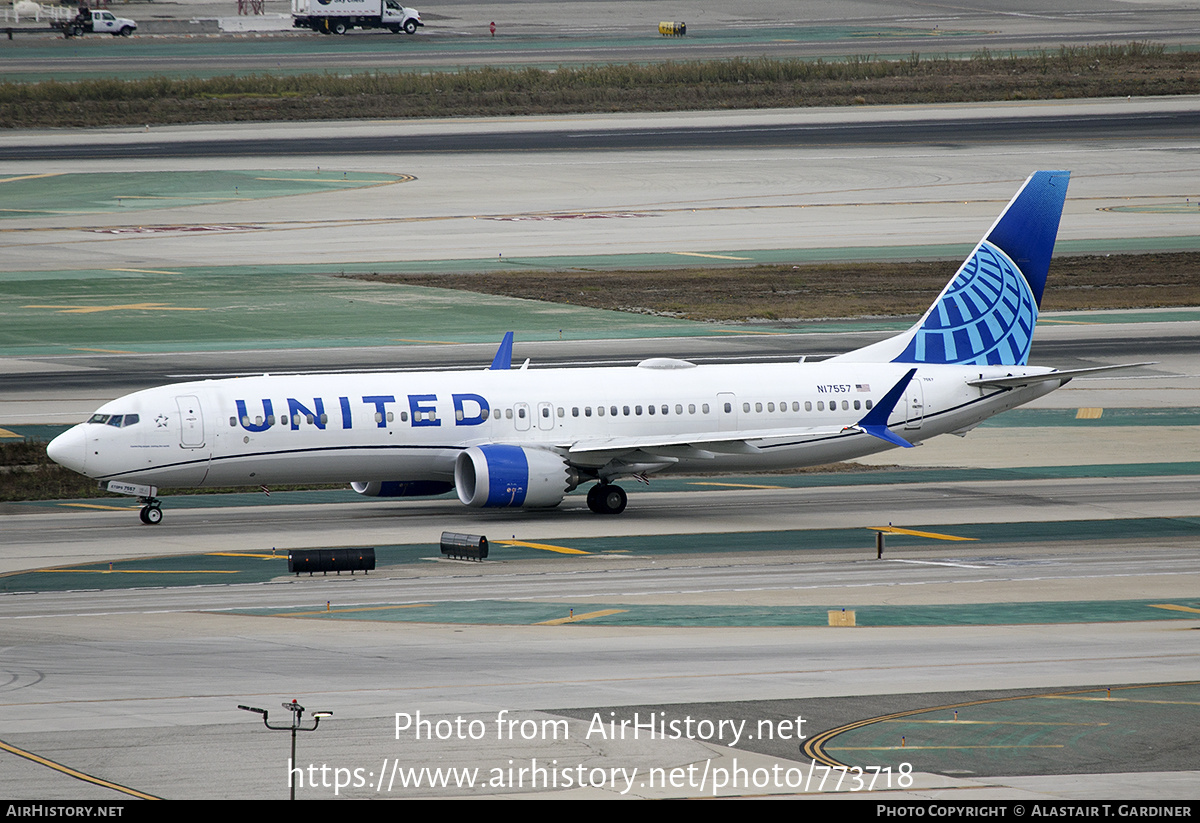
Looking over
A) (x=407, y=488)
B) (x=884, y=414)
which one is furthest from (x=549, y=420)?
(x=884, y=414)

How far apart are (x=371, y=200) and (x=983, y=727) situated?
85387mm

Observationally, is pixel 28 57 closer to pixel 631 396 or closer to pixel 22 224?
pixel 22 224

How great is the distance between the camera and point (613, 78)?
5822 inches

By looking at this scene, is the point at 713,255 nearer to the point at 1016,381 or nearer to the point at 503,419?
the point at 1016,381

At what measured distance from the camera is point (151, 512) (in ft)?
155

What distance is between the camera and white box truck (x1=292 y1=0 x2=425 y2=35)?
186125mm

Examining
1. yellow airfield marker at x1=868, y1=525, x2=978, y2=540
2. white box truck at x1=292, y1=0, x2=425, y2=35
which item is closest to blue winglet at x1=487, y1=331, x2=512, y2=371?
yellow airfield marker at x1=868, y1=525, x2=978, y2=540

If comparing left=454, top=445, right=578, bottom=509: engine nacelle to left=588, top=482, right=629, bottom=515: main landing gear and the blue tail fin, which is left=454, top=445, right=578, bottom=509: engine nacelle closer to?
left=588, top=482, right=629, bottom=515: main landing gear

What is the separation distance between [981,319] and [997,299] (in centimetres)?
99

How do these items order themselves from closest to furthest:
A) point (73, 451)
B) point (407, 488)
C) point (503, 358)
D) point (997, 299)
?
point (73, 451)
point (407, 488)
point (503, 358)
point (997, 299)

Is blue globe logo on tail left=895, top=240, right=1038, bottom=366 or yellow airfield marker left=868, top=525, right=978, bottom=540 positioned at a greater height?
blue globe logo on tail left=895, top=240, right=1038, bottom=366

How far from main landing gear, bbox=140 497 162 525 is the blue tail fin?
70.3 ft

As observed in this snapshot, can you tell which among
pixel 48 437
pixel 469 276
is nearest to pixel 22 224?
pixel 469 276

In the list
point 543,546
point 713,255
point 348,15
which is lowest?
point 543,546
